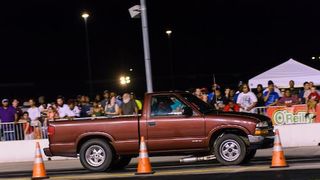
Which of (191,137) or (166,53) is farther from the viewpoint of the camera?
(166,53)

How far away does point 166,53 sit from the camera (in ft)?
291

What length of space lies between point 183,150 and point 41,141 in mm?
7256

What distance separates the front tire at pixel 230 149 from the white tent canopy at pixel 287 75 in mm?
13928

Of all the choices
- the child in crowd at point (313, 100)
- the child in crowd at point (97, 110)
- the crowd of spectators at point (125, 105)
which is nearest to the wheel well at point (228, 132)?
the crowd of spectators at point (125, 105)

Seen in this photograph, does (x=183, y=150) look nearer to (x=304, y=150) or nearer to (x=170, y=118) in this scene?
(x=170, y=118)

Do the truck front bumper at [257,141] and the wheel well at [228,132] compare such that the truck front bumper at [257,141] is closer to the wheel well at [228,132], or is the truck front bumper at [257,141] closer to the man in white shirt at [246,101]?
the wheel well at [228,132]

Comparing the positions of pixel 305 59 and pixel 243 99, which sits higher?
pixel 305 59

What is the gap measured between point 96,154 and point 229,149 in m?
2.99

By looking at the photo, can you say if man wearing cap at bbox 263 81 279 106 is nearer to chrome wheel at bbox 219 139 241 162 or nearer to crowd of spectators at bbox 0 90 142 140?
crowd of spectators at bbox 0 90 142 140

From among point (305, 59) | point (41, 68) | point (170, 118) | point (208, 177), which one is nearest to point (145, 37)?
point (170, 118)

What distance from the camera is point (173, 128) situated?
13.6 metres

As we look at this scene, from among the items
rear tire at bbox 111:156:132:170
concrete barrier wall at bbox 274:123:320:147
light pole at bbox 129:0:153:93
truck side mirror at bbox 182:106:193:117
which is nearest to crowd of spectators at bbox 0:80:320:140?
concrete barrier wall at bbox 274:123:320:147

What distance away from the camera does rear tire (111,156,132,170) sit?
14.5m

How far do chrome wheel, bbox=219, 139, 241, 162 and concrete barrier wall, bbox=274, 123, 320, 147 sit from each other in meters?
5.22
